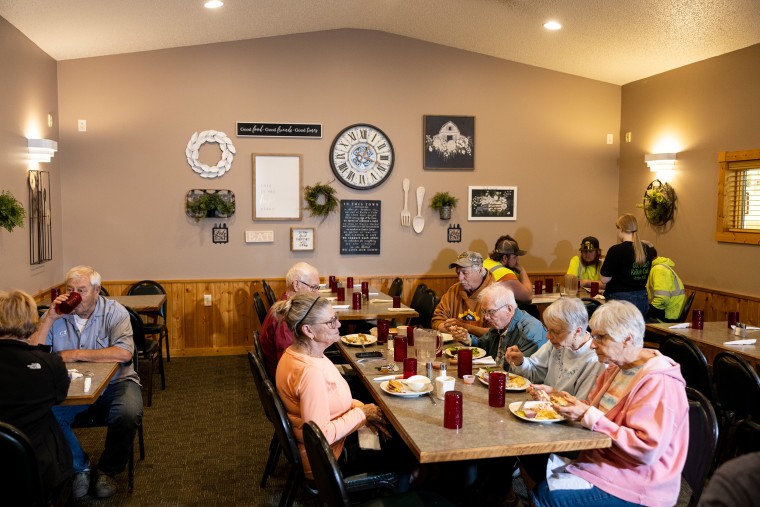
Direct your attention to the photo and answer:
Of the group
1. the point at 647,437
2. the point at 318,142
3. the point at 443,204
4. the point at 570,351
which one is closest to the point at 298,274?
the point at 570,351

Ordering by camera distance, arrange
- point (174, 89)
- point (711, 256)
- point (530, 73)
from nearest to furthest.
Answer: point (711, 256) → point (174, 89) → point (530, 73)

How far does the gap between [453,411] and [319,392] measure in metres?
0.55

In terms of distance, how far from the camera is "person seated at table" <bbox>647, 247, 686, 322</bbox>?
5.79 metres

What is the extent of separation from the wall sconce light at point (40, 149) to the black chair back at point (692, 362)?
16.3 ft

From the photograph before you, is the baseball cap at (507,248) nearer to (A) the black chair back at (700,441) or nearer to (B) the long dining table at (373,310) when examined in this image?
(B) the long dining table at (373,310)

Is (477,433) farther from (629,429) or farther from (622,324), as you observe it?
(622,324)

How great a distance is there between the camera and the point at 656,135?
7180mm

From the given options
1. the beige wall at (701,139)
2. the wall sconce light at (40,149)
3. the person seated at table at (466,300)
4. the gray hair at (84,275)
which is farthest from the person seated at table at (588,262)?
the wall sconce light at (40,149)

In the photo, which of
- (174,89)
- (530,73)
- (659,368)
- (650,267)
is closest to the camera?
(659,368)

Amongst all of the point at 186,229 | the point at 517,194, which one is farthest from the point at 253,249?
the point at 517,194

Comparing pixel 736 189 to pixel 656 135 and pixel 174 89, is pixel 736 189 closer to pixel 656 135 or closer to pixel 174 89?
pixel 656 135

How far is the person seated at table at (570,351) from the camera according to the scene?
117 inches

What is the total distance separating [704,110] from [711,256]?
1.39m

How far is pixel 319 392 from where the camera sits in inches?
106
